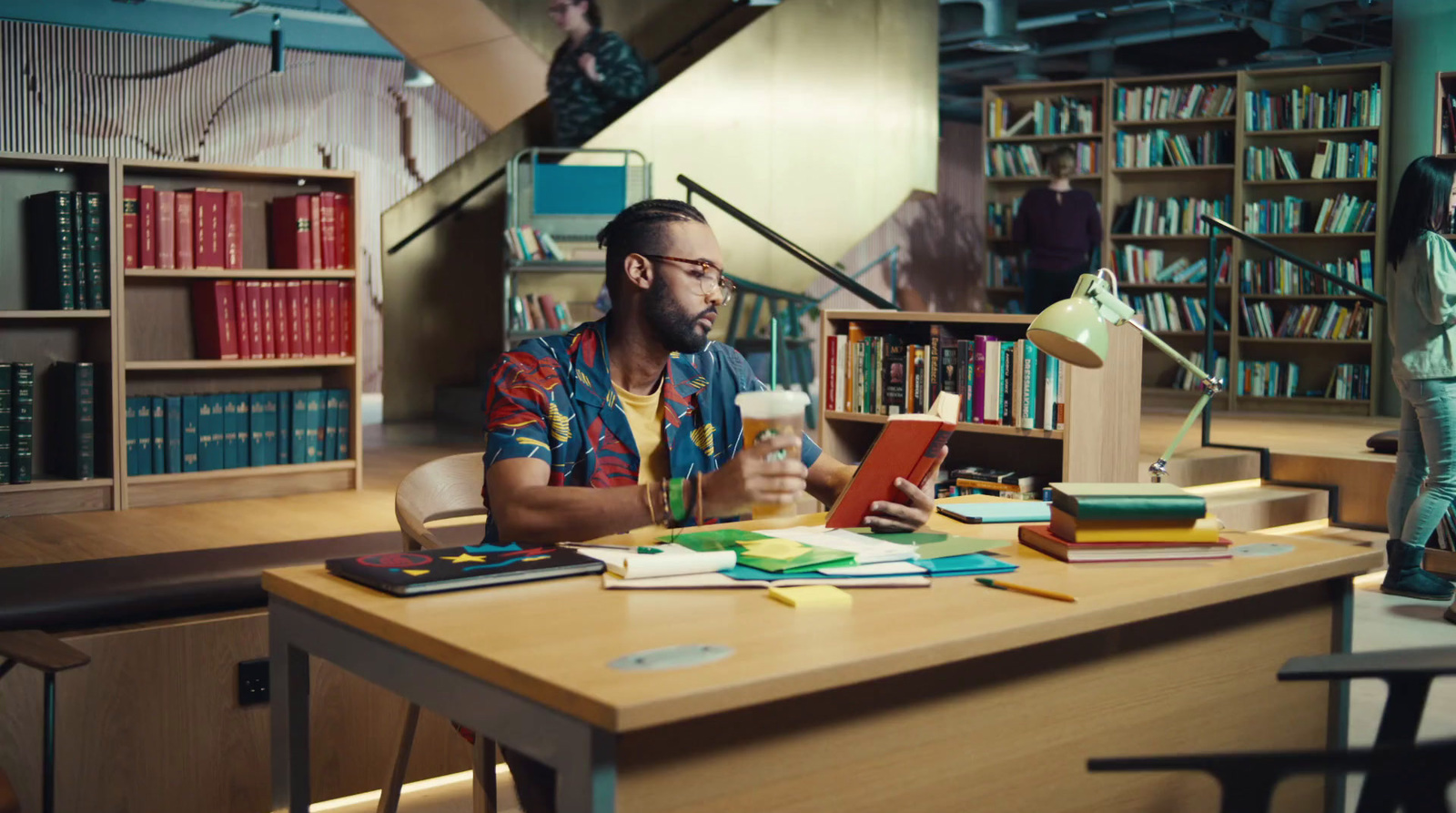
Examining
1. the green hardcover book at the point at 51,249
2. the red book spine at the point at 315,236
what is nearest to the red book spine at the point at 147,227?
the green hardcover book at the point at 51,249

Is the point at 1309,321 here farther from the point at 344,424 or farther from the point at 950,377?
the point at 344,424

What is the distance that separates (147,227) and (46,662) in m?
3.42

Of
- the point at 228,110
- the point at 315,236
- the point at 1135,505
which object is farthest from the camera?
the point at 228,110

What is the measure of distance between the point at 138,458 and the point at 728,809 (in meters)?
4.25

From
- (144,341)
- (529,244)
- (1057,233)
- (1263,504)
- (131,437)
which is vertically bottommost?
(1263,504)

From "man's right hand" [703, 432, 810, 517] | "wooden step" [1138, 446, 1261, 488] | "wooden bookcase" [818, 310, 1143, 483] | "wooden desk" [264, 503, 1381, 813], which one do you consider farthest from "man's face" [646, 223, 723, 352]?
"wooden step" [1138, 446, 1261, 488]

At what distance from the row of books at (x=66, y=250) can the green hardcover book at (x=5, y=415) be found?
300 millimetres

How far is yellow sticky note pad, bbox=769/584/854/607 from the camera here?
1501 mm

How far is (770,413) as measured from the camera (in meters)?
1.66

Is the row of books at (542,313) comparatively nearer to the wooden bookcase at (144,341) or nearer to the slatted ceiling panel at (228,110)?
the wooden bookcase at (144,341)

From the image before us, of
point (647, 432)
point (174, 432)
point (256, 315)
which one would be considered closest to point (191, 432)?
point (174, 432)

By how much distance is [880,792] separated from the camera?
145 cm

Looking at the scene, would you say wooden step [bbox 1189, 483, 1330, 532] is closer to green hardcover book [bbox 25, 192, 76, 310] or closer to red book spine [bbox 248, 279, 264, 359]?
red book spine [bbox 248, 279, 264, 359]

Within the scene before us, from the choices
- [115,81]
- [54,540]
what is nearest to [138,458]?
[54,540]
